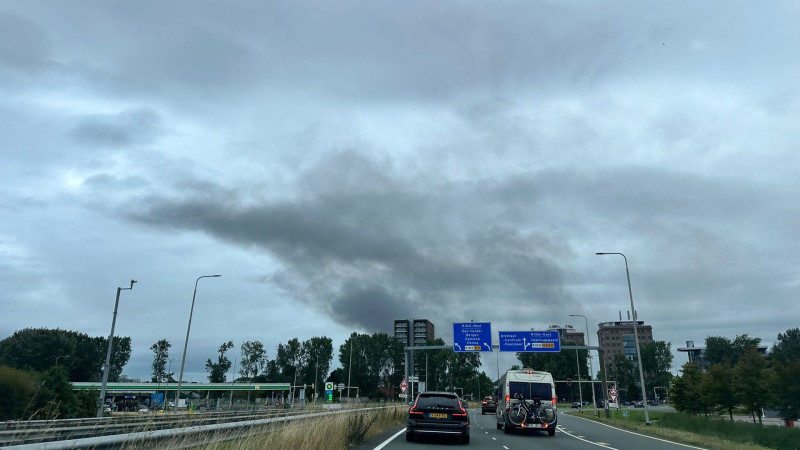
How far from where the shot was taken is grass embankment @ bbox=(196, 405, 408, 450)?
8985 millimetres

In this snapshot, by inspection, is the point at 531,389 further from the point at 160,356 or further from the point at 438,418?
the point at 160,356

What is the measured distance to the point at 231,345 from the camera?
157125 mm

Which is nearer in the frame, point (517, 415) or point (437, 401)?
point (437, 401)

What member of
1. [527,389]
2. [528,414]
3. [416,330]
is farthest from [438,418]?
[416,330]

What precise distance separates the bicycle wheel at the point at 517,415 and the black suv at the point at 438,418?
24.4 feet

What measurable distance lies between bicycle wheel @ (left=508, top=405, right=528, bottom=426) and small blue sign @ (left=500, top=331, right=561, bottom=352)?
22.1 metres

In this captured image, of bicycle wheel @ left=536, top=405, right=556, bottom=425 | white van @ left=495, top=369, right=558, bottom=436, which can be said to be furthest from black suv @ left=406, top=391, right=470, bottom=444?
white van @ left=495, top=369, right=558, bottom=436

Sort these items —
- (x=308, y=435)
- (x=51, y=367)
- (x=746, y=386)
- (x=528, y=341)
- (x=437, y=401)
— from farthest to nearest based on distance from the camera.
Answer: (x=51, y=367) → (x=746, y=386) → (x=528, y=341) → (x=437, y=401) → (x=308, y=435)

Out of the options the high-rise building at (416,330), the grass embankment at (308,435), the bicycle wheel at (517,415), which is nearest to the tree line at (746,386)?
the bicycle wheel at (517,415)

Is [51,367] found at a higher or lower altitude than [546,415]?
higher

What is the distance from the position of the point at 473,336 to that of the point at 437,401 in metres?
30.7

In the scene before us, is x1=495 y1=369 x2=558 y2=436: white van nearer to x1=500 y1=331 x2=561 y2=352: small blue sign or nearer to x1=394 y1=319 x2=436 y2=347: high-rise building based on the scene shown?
x1=500 y1=331 x2=561 y2=352: small blue sign

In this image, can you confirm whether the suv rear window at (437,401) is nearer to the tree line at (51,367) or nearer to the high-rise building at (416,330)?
the tree line at (51,367)

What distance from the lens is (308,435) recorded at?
438 inches
